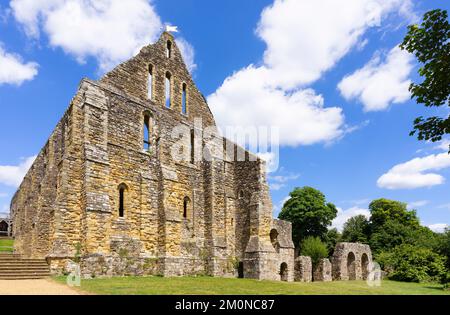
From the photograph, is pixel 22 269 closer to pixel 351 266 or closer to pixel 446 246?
pixel 351 266

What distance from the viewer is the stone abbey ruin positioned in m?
15.7

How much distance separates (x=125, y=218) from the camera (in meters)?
17.3

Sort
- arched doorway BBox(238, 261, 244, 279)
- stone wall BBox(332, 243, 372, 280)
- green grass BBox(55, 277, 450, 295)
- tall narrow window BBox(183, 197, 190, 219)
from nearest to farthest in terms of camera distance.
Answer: green grass BBox(55, 277, 450, 295) → tall narrow window BBox(183, 197, 190, 219) → arched doorway BBox(238, 261, 244, 279) → stone wall BBox(332, 243, 372, 280)

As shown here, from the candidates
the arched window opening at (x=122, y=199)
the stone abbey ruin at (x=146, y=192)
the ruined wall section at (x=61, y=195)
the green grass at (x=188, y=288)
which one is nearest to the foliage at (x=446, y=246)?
the stone abbey ruin at (x=146, y=192)

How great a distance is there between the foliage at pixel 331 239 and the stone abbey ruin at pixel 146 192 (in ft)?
61.5

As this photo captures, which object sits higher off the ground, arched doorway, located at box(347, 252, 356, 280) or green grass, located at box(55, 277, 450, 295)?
green grass, located at box(55, 277, 450, 295)

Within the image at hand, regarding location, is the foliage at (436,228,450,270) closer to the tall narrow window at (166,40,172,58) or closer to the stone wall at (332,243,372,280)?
the stone wall at (332,243,372,280)

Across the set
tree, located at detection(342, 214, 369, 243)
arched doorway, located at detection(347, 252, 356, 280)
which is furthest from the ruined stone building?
tree, located at detection(342, 214, 369, 243)

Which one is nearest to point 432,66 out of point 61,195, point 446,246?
point 61,195

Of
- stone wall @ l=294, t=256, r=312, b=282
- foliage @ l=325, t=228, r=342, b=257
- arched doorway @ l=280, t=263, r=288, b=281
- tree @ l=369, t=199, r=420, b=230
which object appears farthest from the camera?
tree @ l=369, t=199, r=420, b=230

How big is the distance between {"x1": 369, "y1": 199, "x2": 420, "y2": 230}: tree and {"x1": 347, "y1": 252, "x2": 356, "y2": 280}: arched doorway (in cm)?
1650

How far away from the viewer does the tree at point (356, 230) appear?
4469cm

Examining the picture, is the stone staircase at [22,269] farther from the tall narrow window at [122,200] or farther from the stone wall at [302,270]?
the stone wall at [302,270]
